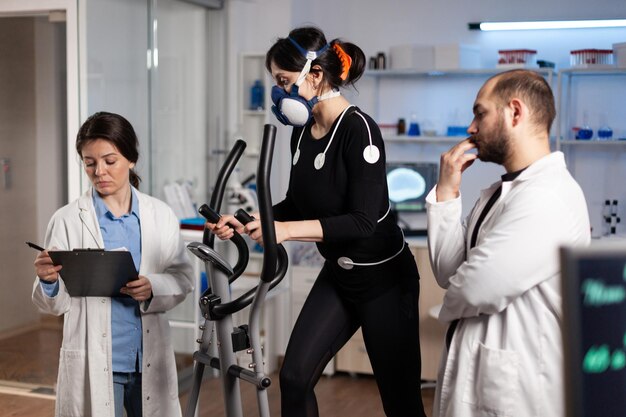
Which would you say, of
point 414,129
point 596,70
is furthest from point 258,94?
point 596,70

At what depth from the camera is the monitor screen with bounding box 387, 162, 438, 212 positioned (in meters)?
5.16

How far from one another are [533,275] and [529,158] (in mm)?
283

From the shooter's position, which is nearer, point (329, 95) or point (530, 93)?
point (530, 93)

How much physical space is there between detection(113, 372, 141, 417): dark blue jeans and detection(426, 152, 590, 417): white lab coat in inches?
39.9

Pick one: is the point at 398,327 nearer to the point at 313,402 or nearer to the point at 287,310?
the point at 313,402

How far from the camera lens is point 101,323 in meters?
2.50

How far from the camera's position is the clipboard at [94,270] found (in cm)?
239

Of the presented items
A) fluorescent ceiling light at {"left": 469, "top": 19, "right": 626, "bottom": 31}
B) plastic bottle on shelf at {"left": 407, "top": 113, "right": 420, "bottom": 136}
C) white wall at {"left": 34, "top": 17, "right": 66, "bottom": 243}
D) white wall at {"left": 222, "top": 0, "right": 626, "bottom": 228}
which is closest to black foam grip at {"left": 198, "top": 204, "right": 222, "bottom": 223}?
white wall at {"left": 34, "top": 17, "right": 66, "bottom": 243}

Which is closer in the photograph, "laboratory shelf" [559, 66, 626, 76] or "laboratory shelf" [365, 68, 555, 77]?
"laboratory shelf" [559, 66, 626, 76]

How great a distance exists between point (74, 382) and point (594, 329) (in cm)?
181

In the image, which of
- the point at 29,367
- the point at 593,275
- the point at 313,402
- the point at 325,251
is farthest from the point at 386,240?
the point at 29,367

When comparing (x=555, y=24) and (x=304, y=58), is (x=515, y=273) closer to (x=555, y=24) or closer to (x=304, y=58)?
(x=304, y=58)

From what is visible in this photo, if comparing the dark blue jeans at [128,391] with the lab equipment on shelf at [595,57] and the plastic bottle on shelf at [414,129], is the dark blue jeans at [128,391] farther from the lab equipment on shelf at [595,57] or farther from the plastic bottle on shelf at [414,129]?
the lab equipment on shelf at [595,57]

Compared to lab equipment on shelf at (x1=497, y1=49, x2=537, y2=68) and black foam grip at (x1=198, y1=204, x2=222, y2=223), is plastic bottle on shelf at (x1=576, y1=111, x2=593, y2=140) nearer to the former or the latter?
lab equipment on shelf at (x1=497, y1=49, x2=537, y2=68)
